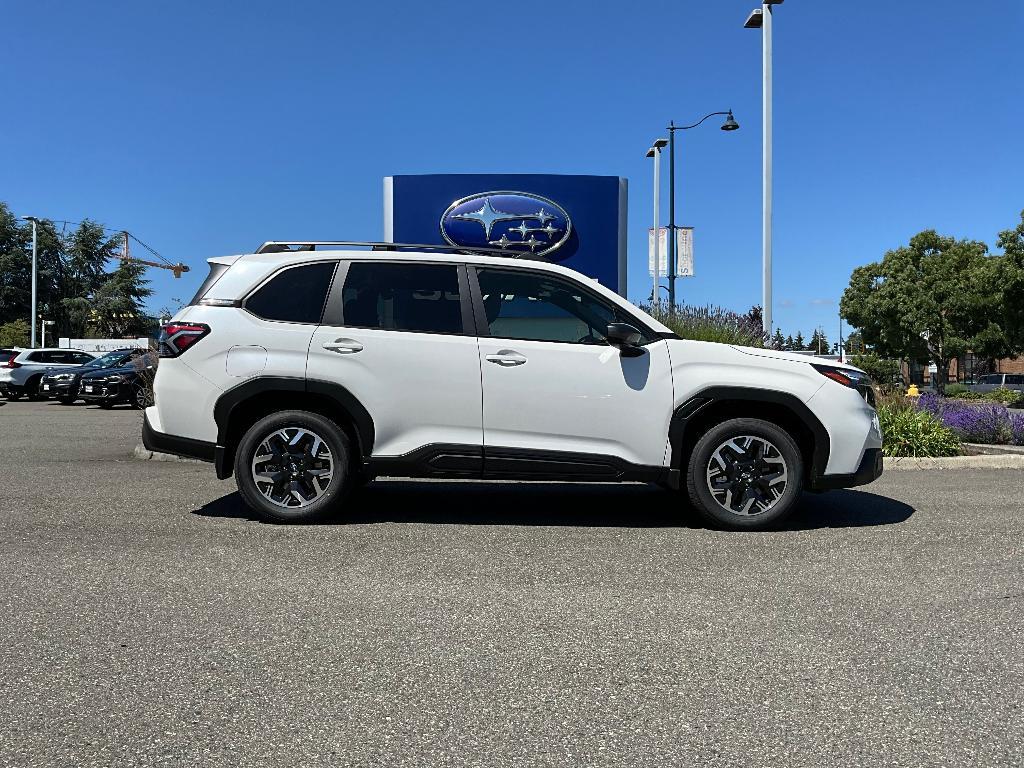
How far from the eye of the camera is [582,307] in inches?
241

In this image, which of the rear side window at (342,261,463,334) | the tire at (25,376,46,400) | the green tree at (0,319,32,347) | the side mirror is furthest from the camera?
the green tree at (0,319,32,347)

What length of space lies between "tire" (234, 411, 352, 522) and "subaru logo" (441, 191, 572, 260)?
383 inches

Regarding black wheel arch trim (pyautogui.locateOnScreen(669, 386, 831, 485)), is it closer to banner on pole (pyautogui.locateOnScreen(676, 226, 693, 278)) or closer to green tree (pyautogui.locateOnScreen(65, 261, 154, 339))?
banner on pole (pyautogui.locateOnScreen(676, 226, 693, 278))

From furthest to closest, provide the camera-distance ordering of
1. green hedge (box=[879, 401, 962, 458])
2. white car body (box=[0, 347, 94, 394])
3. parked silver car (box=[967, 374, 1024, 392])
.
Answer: parked silver car (box=[967, 374, 1024, 392]) < white car body (box=[0, 347, 94, 394]) < green hedge (box=[879, 401, 962, 458])

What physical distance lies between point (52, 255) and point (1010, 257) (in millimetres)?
74633

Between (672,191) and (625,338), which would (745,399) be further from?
(672,191)

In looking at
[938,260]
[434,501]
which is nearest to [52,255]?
[938,260]

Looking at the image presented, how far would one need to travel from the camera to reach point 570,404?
5.75 metres

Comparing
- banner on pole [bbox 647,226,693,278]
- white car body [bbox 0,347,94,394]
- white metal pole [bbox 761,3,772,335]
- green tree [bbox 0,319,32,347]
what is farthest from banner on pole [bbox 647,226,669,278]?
green tree [bbox 0,319,32,347]

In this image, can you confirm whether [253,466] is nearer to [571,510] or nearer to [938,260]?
[571,510]

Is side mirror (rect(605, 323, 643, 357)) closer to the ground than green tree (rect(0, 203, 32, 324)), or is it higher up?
closer to the ground

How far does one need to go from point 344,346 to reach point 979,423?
30.8 ft

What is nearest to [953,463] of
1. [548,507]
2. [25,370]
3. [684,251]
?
[548,507]

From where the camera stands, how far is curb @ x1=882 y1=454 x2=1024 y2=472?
377 inches
